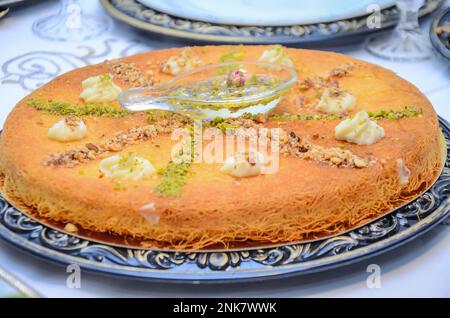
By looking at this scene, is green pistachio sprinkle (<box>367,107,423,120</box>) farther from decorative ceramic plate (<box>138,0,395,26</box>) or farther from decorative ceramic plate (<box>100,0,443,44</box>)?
decorative ceramic plate (<box>138,0,395,26</box>)

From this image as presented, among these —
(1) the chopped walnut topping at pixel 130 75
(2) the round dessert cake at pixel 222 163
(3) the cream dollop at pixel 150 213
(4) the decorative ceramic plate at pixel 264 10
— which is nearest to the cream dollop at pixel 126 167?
(2) the round dessert cake at pixel 222 163

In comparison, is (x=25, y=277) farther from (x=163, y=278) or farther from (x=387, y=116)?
(x=387, y=116)

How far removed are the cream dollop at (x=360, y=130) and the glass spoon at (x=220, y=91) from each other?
0.25 meters

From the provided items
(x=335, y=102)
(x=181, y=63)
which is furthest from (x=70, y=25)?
(x=335, y=102)

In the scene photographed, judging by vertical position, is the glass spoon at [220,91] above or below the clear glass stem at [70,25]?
above

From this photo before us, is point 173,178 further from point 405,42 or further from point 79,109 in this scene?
point 405,42

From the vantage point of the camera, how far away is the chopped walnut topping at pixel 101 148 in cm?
160

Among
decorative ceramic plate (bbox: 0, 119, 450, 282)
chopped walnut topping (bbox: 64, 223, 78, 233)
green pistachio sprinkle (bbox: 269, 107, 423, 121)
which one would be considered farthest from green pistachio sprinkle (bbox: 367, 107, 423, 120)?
chopped walnut topping (bbox: 64, 223, 78, 233)

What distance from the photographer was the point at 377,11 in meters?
2.55

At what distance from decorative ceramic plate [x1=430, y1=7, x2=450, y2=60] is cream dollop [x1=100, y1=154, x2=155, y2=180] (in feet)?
4.09

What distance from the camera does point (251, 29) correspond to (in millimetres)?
2520

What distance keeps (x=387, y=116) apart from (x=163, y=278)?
0.77m

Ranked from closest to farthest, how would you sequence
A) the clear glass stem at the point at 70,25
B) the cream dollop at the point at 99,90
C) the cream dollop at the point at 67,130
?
the cream dollop at the point at 67,130 < the cream dollop at the point at 99,90 < the clear glass stem at the point at 70,25

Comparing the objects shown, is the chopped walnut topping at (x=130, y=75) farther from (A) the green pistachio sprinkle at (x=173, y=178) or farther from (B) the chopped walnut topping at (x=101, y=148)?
(A) the green pistachio sprinkle at (x=173, y=178)
